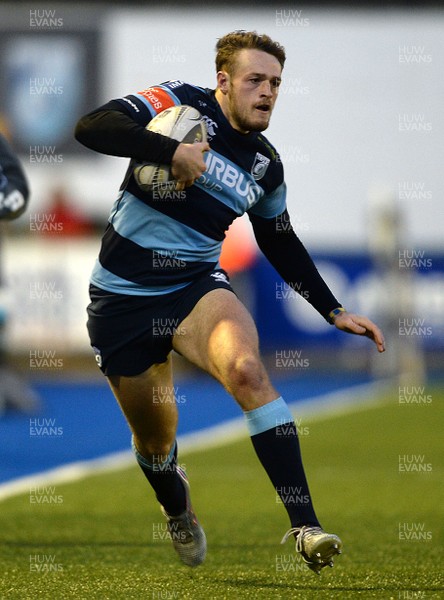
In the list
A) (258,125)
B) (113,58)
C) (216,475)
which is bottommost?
(113,58)

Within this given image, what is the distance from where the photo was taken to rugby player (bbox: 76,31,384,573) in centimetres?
524

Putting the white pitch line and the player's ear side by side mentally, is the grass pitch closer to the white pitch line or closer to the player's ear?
the white pitch line

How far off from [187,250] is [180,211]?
17cm

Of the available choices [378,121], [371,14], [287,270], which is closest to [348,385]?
[378,121]

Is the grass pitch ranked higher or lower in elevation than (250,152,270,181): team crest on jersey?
lower

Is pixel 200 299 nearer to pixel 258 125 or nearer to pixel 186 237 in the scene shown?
pixel 186 237

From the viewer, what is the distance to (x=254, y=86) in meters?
5.47

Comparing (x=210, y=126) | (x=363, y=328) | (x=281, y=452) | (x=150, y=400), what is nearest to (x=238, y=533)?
(x=150, y=400)

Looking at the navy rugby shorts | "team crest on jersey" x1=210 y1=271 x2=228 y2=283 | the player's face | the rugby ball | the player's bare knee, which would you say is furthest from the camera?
"team crest on jersey" x1=210 y1=271 x2=228 y2=283

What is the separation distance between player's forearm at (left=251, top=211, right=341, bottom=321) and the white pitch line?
3.27 metres

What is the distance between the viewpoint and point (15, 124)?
26.1 metres

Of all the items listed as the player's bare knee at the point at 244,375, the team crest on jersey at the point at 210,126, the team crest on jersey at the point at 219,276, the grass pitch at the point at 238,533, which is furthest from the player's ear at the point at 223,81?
the grass pitch at the point at 238,533

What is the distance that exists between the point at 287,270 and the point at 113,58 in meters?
21.5

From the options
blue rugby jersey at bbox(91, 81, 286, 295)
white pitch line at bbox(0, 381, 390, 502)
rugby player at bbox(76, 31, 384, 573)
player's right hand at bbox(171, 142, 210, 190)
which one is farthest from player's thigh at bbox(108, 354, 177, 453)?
white pitch line at bbox(0, 381, 390, 502)
